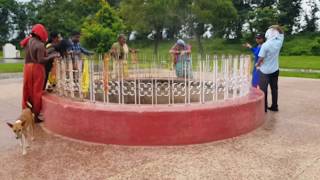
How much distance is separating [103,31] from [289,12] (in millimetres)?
23259

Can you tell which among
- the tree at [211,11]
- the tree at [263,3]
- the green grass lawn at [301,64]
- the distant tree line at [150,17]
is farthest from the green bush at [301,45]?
the green grass lawn at [301,64]

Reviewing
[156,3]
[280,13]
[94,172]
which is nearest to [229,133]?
[94,172]

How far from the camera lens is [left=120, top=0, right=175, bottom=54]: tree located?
27578 mm

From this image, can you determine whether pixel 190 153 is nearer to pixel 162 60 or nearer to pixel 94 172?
pixel 94 172

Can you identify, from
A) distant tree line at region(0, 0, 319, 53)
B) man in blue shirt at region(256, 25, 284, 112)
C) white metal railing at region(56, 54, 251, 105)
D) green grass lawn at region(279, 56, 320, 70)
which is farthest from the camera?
distant tree line at region(0, 0, 319, 53)

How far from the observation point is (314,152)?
4816mm

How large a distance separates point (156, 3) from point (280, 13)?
17.1 m

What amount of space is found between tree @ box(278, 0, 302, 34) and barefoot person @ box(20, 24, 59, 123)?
119 ft

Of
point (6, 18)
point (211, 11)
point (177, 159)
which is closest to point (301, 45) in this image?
point (211, 11)

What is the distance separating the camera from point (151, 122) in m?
4.96

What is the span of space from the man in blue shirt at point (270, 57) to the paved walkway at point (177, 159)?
1.15m

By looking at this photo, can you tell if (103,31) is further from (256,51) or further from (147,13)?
Result: (256,51)

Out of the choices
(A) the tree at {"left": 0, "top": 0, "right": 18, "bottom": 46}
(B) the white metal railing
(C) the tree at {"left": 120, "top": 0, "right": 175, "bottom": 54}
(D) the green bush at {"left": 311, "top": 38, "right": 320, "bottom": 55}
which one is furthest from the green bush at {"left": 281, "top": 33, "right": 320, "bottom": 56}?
(A) the tree at {"left": 0, "top": 0, "right": 18, "bottom": 46}

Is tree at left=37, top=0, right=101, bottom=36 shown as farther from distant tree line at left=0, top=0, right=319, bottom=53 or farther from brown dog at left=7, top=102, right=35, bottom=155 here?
brown dog at left=7, top=102, right=35, bottom=155
